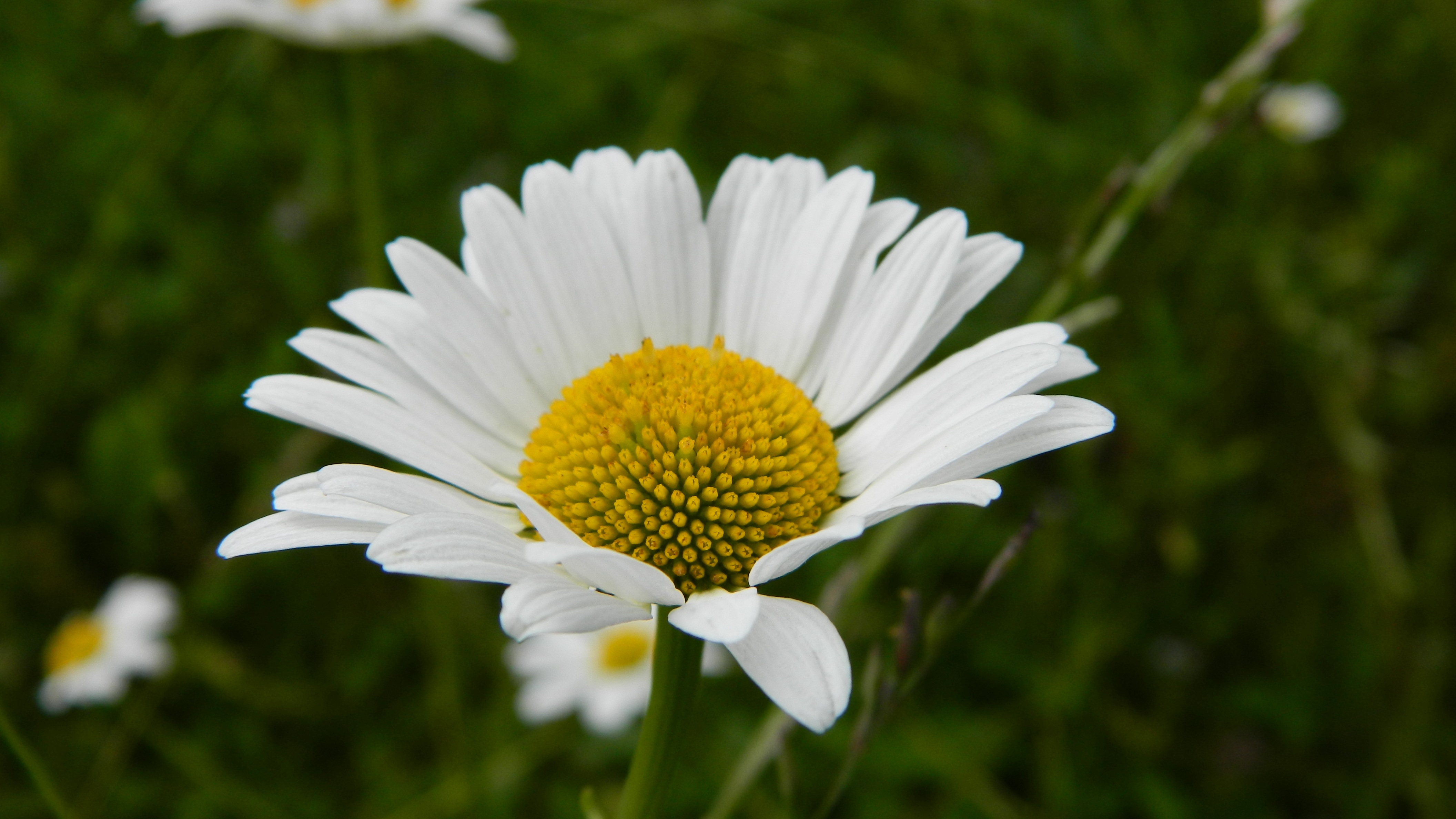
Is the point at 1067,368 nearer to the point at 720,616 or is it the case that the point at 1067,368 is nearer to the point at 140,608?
the point at 720,616

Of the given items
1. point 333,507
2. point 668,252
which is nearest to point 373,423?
point 333,507

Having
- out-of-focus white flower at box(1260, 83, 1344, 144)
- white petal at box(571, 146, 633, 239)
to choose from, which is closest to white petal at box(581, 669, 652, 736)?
white petal at box(571, 146, 633, 239)

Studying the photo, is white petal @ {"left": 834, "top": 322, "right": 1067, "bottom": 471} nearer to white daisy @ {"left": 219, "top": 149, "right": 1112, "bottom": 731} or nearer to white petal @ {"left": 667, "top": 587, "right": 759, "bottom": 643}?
white daisy @ {"left": 219, "top": 149, "right": 1112, "bottom": 731}

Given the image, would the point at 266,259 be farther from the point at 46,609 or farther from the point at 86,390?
the point at 46,609

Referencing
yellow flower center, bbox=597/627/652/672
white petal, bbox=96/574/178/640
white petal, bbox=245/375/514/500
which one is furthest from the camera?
yellow flower center, bbox=597/627/652/672

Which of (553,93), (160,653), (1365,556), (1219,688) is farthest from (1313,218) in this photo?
(160,653)

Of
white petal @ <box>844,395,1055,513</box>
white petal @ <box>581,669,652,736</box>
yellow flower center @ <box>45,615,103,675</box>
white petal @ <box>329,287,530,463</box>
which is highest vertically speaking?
white petal @ <box>844,395,1055,513</box>

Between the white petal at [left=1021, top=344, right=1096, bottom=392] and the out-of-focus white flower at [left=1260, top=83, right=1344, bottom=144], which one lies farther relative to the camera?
the out-of-focus white flower at [left=1260, top=83, right=1344, bottom=144]
